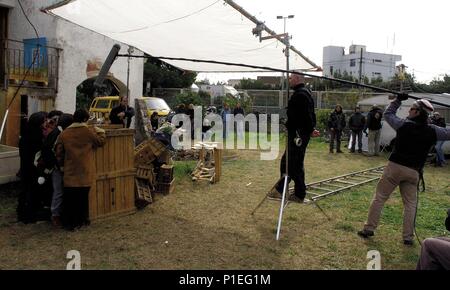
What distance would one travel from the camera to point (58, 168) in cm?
538

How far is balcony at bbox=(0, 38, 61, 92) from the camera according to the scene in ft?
31.2

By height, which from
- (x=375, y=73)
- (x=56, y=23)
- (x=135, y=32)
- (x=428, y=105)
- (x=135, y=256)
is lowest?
(x=135, y=256)

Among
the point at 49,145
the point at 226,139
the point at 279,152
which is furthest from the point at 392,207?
the point at 226,139

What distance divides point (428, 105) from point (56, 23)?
31.6 ft

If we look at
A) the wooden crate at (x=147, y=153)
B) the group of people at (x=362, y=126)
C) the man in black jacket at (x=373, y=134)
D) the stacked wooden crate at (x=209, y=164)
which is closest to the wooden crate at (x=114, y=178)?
the wooden crate at (x=147, y=153)

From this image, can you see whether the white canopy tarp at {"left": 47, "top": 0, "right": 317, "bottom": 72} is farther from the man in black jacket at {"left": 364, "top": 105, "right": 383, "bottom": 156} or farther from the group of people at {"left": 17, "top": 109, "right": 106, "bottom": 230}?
the man in black jacket at {"left": 364, "top": 105, "right": 383, "bottom": 156}

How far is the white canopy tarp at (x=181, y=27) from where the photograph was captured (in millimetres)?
6395

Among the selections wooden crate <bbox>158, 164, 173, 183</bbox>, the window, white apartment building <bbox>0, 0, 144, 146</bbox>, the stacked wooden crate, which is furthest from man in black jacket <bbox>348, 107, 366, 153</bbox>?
the window

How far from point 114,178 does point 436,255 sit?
443cm

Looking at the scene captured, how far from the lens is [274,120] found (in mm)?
20312

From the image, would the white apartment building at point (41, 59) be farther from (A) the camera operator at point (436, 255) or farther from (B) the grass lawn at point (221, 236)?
(A) the camera operator at point (436, 255)

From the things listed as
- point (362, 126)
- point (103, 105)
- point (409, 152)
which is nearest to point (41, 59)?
point (103, 105)

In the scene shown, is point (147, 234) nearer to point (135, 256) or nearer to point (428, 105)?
point (135, 256)

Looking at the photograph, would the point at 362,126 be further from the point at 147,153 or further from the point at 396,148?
the point at 147,153
